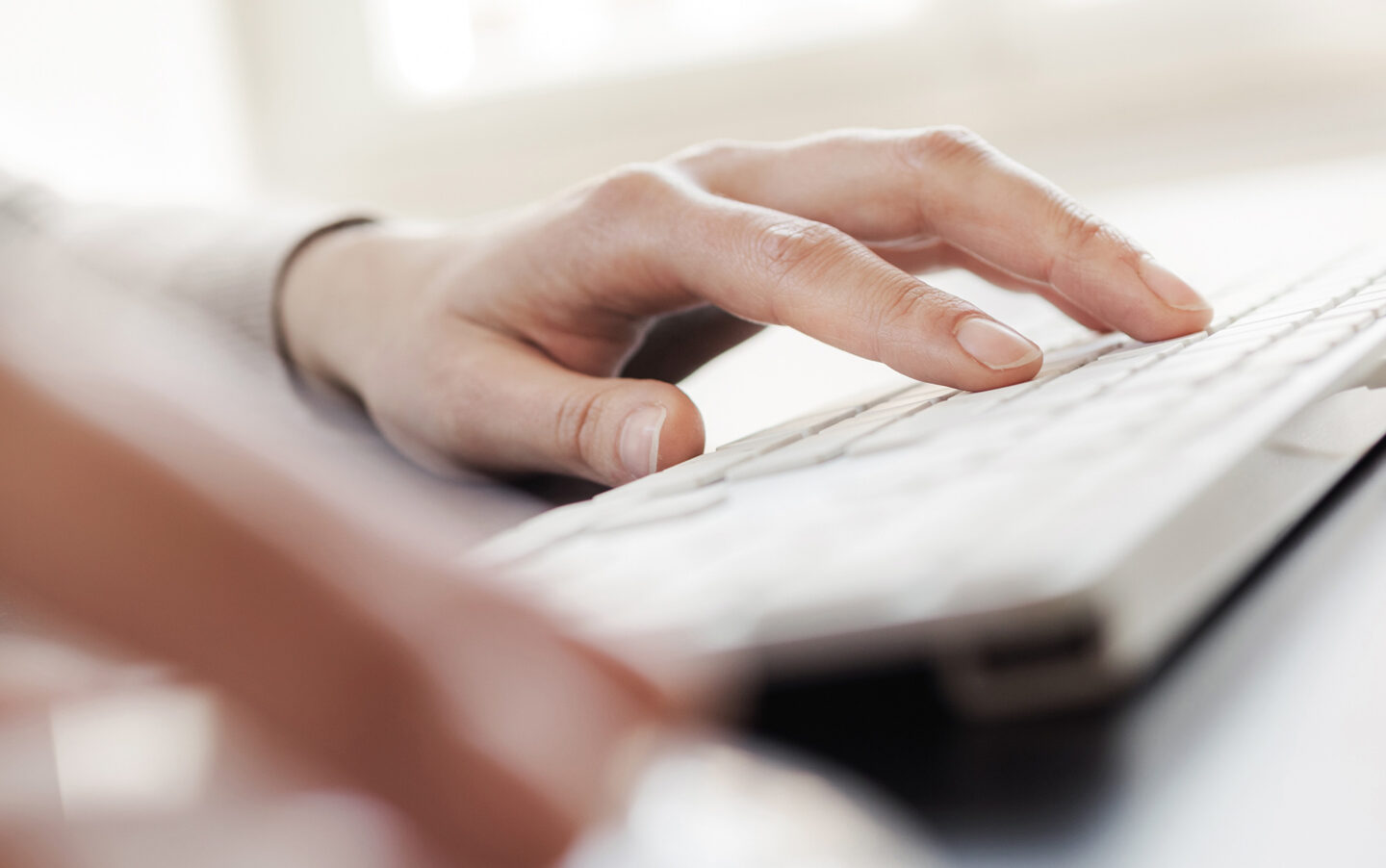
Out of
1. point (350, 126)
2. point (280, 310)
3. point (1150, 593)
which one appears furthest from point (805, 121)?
point (1150, 593)

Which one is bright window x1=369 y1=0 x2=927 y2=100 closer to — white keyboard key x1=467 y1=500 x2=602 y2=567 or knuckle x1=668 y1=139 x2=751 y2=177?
knuckle x1=668 y1=139 x2=751 y2=177

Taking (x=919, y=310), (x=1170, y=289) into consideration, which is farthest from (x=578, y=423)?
(x=1170, y=289)

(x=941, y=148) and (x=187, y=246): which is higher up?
(x=941, y=148)

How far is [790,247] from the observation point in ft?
1.58

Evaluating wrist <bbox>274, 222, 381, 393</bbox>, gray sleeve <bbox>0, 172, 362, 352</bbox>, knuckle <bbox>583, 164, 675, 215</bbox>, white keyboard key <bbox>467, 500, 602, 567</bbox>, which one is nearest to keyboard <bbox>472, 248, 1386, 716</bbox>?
white keyboard key <bbox>467, 500, 602, 567</bbox>

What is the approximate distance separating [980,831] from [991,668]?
0.02m

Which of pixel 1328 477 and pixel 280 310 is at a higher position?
pixel 1328 477

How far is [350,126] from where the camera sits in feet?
4.94

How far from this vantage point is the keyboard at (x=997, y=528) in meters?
0.15

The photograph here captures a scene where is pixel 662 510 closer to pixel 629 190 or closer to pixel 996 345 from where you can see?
pixel 996 345

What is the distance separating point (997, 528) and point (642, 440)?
0.91 feet

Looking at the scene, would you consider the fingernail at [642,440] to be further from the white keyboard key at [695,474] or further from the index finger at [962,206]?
the index finger at [962,206]

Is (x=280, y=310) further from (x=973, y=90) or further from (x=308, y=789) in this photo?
(x=973, y=90)

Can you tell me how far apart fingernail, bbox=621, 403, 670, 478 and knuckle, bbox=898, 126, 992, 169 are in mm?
209
